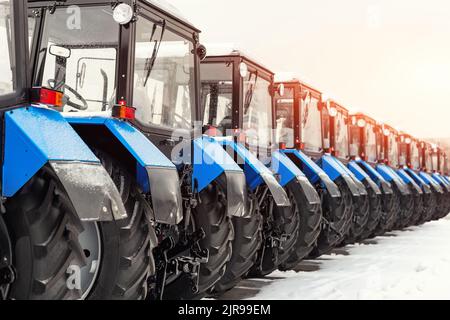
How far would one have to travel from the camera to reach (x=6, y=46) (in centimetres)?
347

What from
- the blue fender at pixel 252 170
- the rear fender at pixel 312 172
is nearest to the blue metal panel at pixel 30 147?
the blue fender at pixel 252 170

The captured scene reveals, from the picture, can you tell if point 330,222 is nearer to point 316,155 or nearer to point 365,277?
point 316,155

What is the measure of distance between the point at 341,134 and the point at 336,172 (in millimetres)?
2325

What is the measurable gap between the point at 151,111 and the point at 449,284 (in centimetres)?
384

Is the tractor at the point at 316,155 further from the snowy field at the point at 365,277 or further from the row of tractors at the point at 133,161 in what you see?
the snowy field at the point at 365,277

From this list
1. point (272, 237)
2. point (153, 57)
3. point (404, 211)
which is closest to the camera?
point (153, 57)

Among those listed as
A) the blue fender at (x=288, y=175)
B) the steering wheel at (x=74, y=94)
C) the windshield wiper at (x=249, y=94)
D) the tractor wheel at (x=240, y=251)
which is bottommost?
the tractor wheel at (x=240, y=251)

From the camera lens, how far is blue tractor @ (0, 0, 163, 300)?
120 inches

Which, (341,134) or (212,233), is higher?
(341,134)

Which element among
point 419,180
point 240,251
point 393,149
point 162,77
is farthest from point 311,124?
point 419,180

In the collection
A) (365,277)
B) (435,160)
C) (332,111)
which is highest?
(435,160)

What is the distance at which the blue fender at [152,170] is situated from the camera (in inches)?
159

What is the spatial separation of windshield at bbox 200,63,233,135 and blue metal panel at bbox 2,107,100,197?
393 centimetres

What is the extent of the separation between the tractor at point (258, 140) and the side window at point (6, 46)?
325 cm
